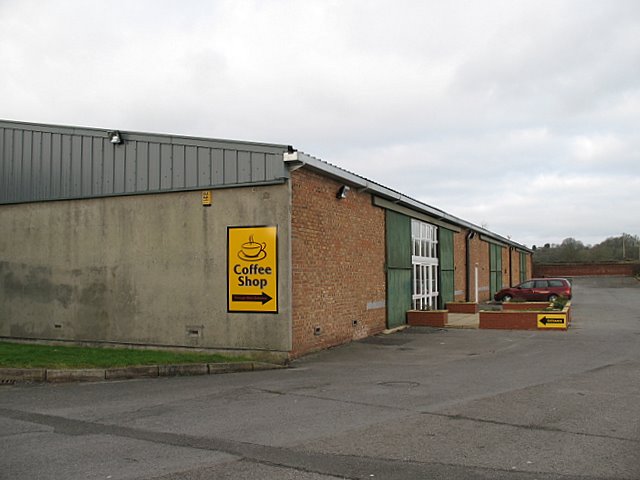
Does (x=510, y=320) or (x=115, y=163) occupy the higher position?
(x=115, y=163)

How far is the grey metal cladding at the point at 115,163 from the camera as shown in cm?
1318

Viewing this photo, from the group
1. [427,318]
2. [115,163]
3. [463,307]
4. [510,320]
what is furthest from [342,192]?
[463,307]

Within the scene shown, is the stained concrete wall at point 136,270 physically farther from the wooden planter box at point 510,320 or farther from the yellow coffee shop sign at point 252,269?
the wooden planter box at point 510,320

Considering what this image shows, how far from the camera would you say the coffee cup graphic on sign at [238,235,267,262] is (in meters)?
13.0

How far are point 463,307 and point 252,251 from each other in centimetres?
1498

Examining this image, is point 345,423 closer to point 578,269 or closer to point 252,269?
point 252,269

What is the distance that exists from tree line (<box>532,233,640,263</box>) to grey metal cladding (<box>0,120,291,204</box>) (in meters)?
73.0

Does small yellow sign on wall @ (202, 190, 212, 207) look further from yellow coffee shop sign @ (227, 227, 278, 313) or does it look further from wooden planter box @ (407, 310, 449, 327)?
wooden planter box @ (407, 310, 449, 327)

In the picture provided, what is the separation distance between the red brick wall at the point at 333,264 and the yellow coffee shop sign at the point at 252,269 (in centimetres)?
48

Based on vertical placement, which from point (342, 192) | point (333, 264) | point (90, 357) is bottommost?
point (90, 357)

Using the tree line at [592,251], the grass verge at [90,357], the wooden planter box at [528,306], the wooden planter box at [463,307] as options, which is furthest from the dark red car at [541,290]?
the tree line at [592,251]

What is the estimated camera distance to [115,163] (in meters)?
14.7

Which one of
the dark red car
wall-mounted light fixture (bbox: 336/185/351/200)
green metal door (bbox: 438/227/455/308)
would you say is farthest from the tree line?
wall-mounted light fixture (bbox: 336/185/351/200)

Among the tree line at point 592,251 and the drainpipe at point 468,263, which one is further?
the tree line at point 592,251
